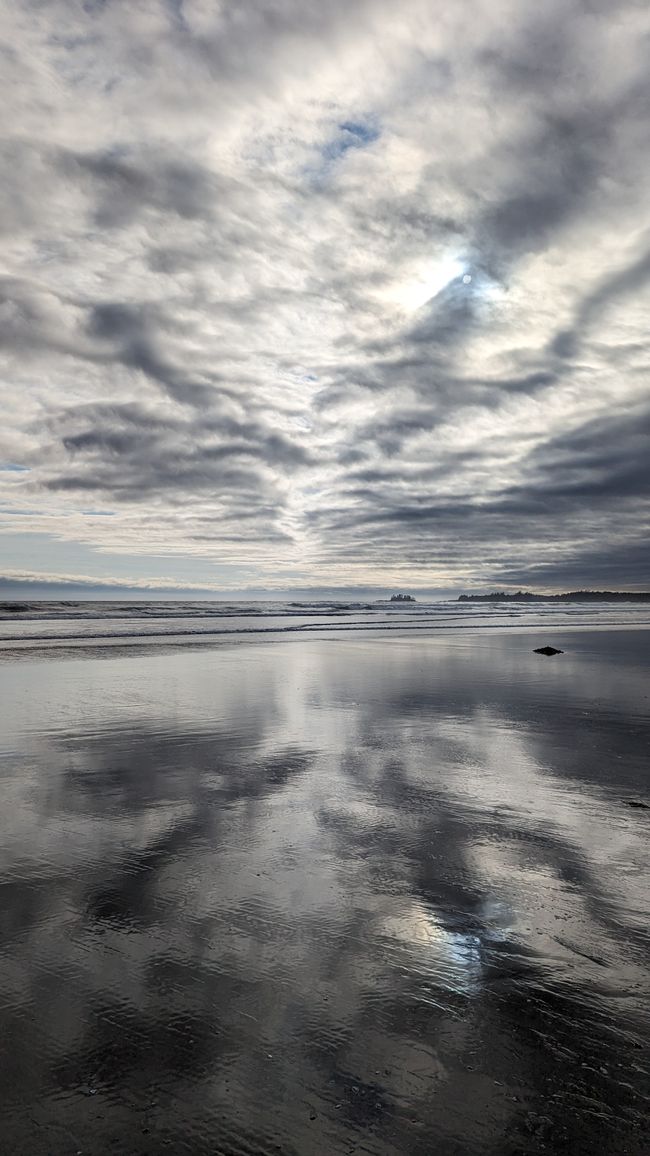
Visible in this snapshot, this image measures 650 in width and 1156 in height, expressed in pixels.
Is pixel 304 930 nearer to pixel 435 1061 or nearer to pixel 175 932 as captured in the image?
pixel 175 932

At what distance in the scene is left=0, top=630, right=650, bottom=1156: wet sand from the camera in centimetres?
285

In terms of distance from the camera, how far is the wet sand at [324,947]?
2848 millimetres

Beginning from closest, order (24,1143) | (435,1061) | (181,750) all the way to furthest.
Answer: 1. (24,1143)
2. (435,1061)
3. (181,750)

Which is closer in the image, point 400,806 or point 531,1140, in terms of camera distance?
point 531,1140

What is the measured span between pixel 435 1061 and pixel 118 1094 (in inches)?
57.8

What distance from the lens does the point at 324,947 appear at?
13.7 feet

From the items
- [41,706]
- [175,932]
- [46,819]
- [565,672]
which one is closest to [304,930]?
[175,932]

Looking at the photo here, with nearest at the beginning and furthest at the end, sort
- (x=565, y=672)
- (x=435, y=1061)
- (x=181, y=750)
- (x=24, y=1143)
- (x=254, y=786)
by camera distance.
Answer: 1. (x=24, y=1143)
2. (x=435, y=1061)
3. (x=254, y=786)
4. (x=181, y=750)
5. (x=565, y=672)

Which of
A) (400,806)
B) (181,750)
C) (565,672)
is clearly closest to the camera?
(400,806)

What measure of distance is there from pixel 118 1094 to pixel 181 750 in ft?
22.0

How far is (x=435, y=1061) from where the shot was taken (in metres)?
3.14

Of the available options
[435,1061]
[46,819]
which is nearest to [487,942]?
[435,1061]

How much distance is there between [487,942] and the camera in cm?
421

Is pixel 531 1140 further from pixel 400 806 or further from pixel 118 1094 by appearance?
pixel 400 806
